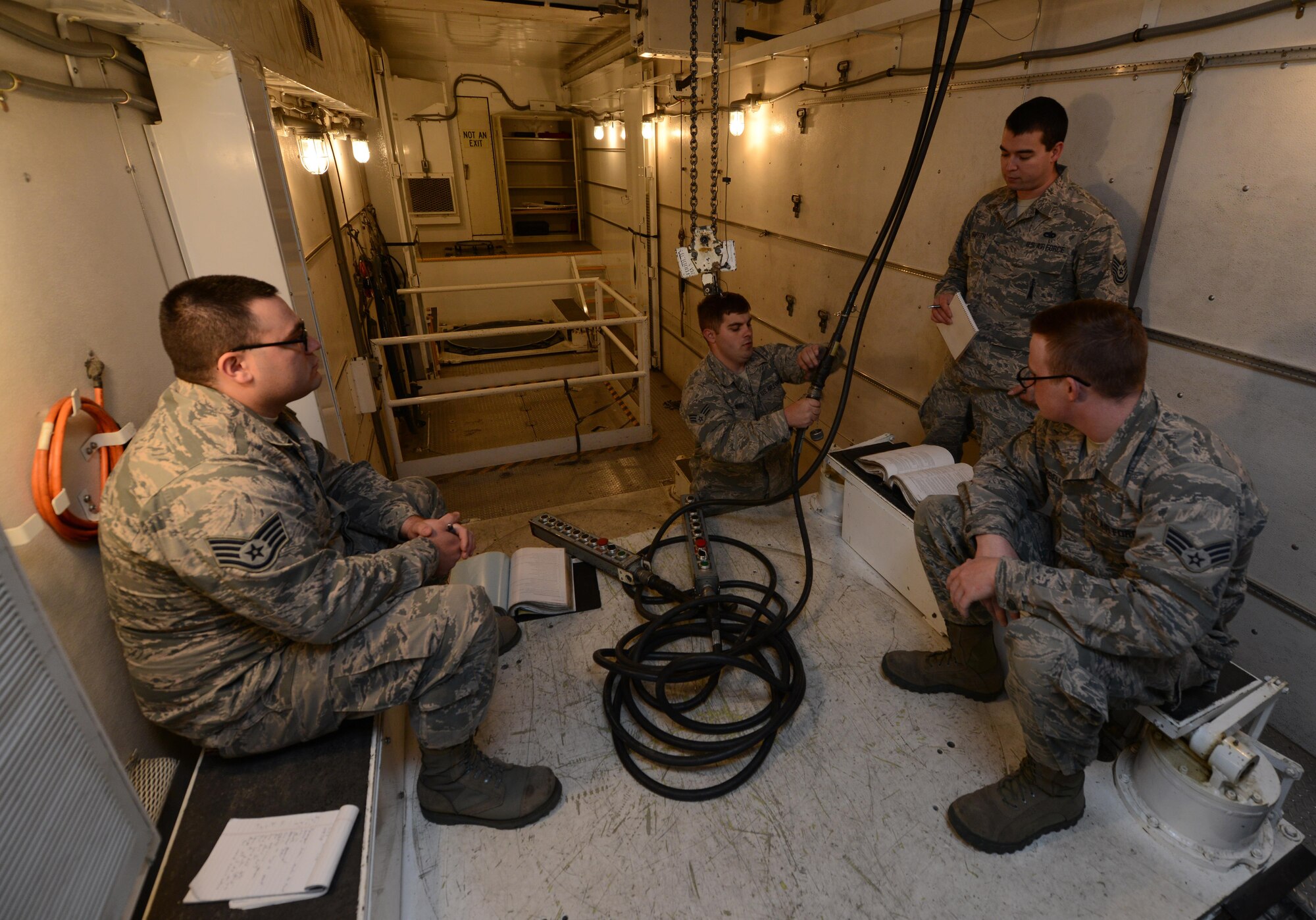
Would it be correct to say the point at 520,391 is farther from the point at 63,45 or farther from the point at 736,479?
the point at 63,45

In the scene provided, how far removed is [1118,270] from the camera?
6.37ft

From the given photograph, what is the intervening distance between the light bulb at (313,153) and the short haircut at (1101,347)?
325cm

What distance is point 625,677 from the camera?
5.37ft

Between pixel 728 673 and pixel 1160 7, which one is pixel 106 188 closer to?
pixel 728 673

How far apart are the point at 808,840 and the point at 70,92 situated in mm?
2266

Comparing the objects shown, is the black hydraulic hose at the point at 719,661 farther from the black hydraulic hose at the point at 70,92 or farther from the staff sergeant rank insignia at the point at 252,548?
the black hydraulic hose at the point at 70,92

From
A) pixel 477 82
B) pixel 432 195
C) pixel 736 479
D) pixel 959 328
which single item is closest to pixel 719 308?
pixel 736 479

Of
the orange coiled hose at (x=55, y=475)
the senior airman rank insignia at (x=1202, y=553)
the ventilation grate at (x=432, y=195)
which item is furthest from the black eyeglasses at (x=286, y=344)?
the ventilation grate at (x=432, y=195)

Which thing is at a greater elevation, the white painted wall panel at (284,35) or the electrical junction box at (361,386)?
the white painted wall panel at (284,35)

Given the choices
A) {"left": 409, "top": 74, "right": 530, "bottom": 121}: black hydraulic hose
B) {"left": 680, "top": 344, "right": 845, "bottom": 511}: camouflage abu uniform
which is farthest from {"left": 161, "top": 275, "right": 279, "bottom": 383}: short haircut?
{"left": 409, "top": 74, "right": 530, "bottom": 121}: black hydraulic hose

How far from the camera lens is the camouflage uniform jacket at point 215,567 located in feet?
3.41

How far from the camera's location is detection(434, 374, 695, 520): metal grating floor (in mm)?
3793

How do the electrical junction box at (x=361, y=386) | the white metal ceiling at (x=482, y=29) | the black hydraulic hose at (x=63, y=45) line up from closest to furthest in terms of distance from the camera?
the black hydraulic hose at (x=63, y=45) < the electrical junction box at (x=361, y=386) < the white metal ceiling at (x=482, y=29)

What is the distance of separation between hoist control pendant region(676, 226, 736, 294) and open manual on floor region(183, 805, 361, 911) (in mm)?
1728
